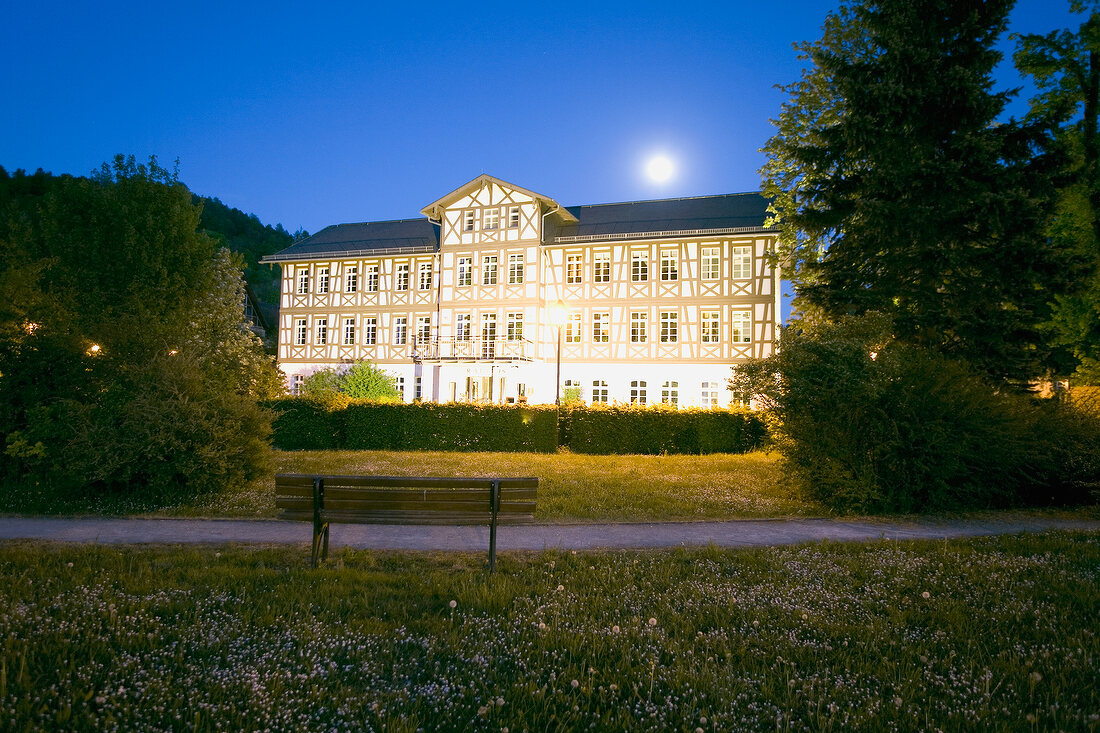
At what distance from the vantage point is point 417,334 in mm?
30281

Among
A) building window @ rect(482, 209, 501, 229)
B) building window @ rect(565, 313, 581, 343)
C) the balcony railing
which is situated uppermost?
building window @ rect(482, 209, 501, 229)

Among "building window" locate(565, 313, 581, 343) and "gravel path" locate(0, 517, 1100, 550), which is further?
"building window" locate(565, 313, 581, 343)

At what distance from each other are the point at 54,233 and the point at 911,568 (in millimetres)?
24436

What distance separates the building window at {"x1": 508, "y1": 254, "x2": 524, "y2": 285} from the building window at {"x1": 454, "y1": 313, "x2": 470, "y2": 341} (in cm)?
272

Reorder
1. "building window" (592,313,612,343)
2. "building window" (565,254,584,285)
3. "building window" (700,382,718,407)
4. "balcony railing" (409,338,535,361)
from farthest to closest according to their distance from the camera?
"building window" (565,254,584,285) < "building window" (592,313,612,343) < "balcony railing" (409,338,535,361) < "building window" (700,382,718,407)

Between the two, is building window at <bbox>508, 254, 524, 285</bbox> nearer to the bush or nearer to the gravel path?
the bush

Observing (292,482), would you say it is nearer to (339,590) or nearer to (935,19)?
(339,590)

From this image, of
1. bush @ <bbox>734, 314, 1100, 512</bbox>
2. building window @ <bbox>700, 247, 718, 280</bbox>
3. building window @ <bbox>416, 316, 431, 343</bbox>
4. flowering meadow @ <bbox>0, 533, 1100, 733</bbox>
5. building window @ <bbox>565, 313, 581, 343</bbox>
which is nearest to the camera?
flowering meadow @ <bbox>0, 533, 1100, 733</bbox>

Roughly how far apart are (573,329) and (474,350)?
463 centimetres

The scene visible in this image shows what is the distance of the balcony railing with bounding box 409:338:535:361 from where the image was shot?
2725 centimetres

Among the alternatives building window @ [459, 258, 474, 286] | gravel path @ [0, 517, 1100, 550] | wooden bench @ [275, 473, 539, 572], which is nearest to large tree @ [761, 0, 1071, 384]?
gravel path @ [0, 517, 1100, 550]

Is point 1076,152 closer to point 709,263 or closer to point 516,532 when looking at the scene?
point 516,532

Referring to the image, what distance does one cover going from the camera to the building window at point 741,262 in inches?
1038

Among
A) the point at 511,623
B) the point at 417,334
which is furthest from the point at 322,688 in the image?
the point at 417,334
